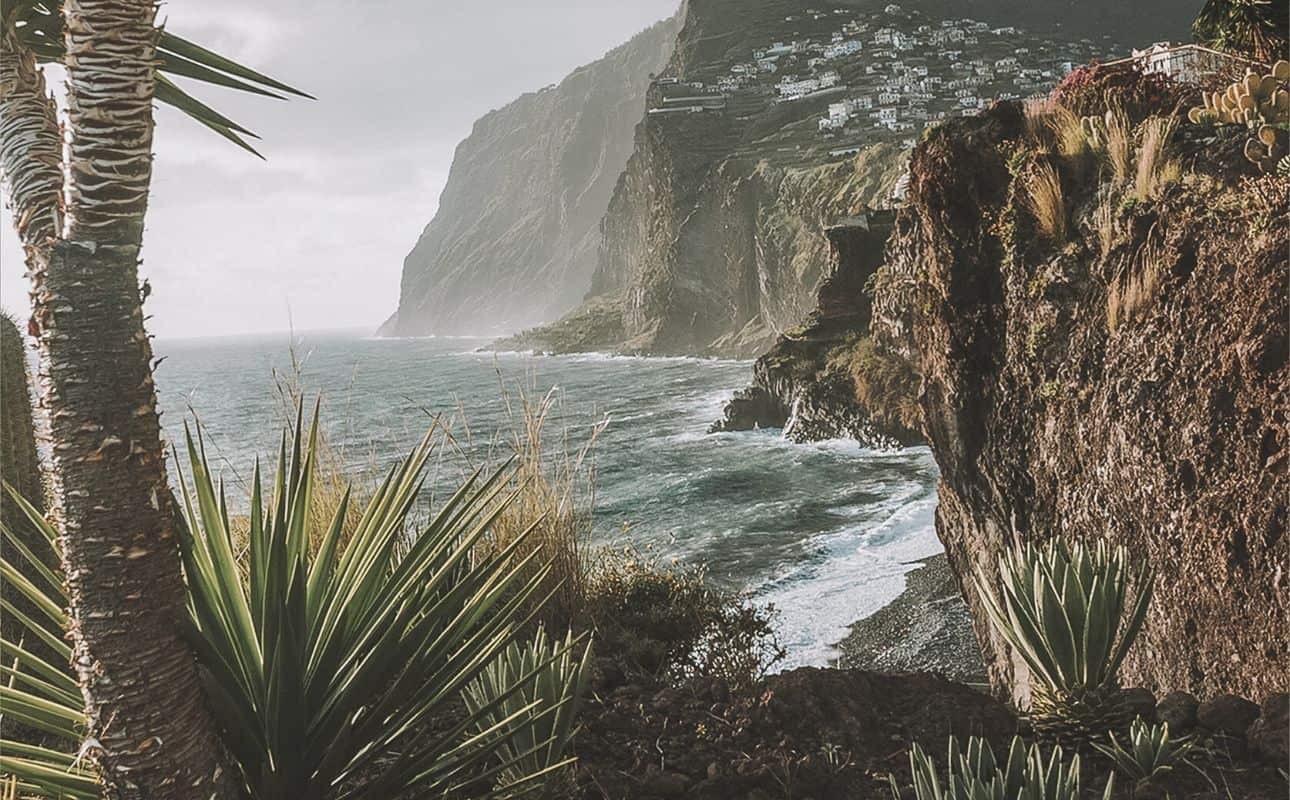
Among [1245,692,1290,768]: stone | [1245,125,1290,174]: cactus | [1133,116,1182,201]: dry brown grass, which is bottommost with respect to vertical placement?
[1245,692,1290,768]: stone

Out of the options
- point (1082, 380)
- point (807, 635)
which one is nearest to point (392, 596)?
point (1082, 380)

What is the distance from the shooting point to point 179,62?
4.56ft

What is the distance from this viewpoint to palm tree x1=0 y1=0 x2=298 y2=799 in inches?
36.3

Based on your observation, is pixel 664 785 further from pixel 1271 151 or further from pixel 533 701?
pixel 1271 151

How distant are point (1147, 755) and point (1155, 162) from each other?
7.97ft

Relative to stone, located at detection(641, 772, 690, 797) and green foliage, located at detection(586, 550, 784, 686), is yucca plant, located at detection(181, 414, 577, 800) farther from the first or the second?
green foliage, located at detection(586, 550, 784, 686)

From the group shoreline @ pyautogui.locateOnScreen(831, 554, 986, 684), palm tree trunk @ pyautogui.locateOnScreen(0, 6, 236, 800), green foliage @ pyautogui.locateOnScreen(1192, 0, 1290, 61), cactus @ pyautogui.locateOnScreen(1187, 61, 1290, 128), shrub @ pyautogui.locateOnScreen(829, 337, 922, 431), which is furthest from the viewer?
shrub @ pyautogui.locateOnScreen(829, 337, 922, 431)

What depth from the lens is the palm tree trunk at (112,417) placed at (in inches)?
36.2

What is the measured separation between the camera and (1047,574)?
1.83m

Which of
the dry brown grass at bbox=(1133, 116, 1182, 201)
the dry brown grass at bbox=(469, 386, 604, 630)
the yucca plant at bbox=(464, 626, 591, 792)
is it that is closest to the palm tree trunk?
the yucca plant at bbox=(464, 626, 591, 792)

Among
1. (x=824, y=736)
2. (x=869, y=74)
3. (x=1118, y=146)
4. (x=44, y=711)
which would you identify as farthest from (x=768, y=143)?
(x=44, y=711)

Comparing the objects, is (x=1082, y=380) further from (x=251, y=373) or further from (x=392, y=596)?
(x=251, y=373)

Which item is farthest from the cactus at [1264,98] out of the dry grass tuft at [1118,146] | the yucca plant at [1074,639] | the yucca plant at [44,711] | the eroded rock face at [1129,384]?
the yucca plant at [44,711]

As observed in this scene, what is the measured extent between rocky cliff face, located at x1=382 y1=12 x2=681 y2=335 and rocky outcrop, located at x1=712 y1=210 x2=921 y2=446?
175 feet
